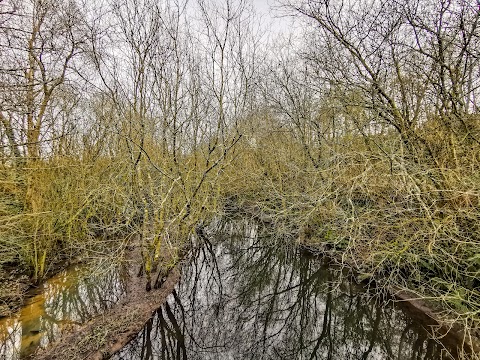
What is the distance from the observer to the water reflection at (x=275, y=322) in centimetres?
484

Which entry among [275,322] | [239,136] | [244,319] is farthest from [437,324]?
[239,136]

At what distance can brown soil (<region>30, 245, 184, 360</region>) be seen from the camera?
4.30 meters

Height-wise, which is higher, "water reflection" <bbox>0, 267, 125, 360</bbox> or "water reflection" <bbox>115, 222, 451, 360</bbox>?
"water reflection" <bbox>0, 267, 125, 360</bbox>

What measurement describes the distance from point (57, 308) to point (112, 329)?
1891 millimetres

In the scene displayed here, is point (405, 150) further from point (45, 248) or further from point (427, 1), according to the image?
point (45, 248)

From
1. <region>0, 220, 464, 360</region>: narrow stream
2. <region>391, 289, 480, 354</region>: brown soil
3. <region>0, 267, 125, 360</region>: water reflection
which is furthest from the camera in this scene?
<region>0, 220, 464, 360</region>: narrow stream

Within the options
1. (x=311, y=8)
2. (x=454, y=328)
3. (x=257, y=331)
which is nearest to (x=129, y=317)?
(x=257, y=331)

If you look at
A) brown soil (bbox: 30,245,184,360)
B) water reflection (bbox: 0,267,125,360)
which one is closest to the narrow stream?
water reflection (bbox: 0,267,125,360)

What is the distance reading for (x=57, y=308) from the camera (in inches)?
227

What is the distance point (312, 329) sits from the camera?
18.3ft

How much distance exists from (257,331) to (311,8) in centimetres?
772

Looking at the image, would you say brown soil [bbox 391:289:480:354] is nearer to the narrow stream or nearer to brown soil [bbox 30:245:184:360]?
the narrow stream

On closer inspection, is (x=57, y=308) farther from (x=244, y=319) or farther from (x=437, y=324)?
(x=437, y=324)

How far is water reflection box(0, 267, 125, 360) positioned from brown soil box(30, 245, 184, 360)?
308mm
